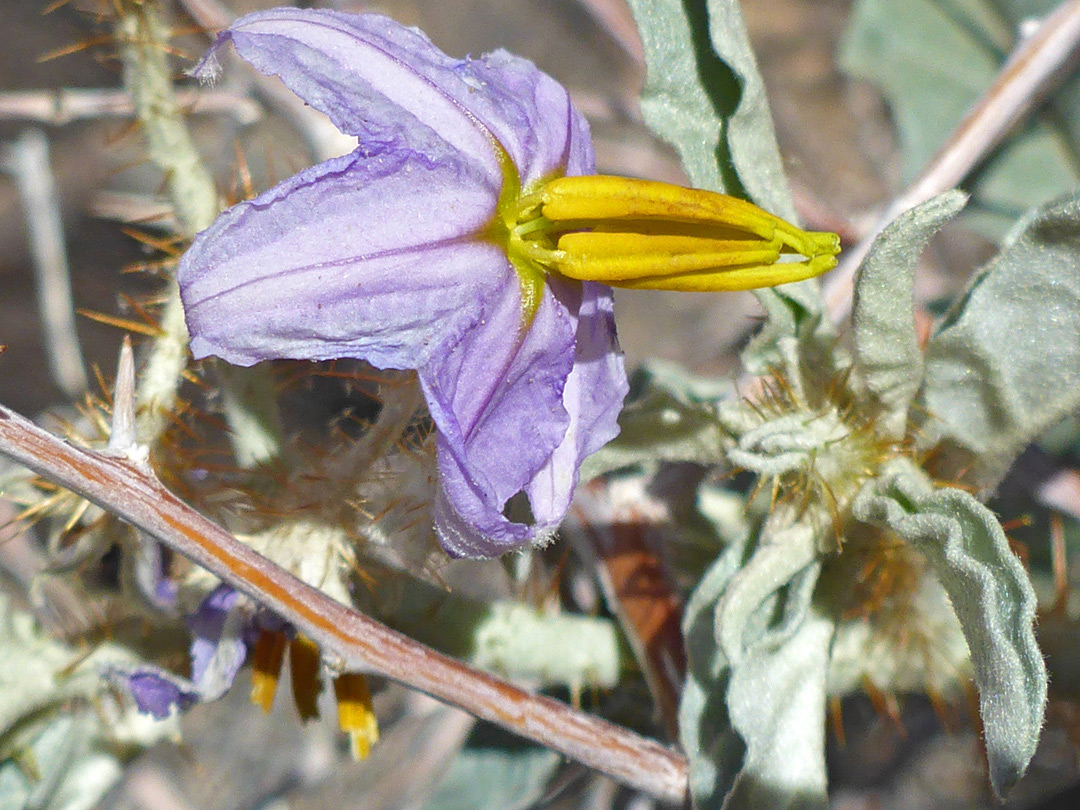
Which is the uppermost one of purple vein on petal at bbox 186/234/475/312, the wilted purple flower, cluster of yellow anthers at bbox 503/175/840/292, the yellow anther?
cluster of yellow anthers at bbox 503/175/840/292

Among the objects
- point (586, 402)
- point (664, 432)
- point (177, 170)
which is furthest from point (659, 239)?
point (177, 170)

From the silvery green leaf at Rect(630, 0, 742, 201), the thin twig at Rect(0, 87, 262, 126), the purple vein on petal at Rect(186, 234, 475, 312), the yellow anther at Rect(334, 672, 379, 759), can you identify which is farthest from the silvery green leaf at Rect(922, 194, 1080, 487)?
the thin twig at Rect(0, 87, 262, 126)

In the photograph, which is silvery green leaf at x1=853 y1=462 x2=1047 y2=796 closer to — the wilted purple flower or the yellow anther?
the yellow anther

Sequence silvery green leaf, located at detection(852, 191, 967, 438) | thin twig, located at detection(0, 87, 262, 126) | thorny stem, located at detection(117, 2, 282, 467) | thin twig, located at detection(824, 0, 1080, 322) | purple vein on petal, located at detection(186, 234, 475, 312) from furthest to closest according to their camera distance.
A: thin twig, located at detection(0, 87, 262, 126)
thin twig, located at detection(824, 0, 1080, 322)
thorny stem, located at detection(117, 2, 282, 467)
silvery green leaf, located at detection(852, 191, 967, 438)
purple vein on petal, located at detection(186, 234, 475, 312)

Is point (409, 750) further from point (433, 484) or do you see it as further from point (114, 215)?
point (433, 484)

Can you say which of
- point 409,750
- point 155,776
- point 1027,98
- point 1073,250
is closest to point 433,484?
point 1073,250

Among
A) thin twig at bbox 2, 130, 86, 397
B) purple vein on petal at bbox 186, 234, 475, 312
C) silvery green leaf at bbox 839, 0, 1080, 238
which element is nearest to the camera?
purple vein on petal at bbox 186, 234, 475, 312

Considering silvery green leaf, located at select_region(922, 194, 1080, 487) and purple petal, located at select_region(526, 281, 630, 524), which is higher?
silvery green leaf, located at select_region(922, 194, 1080, 487)
